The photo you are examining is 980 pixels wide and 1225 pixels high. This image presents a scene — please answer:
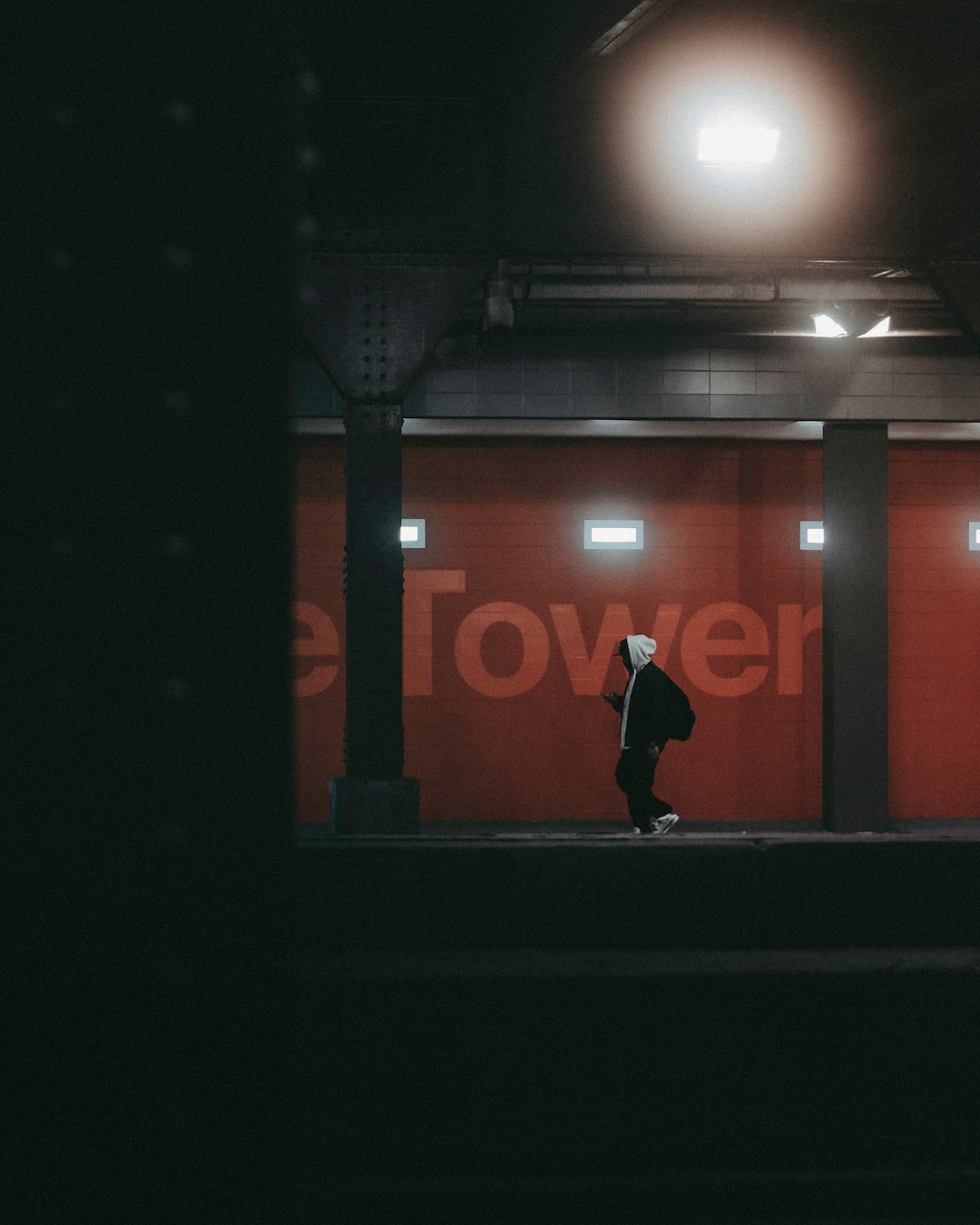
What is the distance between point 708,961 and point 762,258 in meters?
8.10

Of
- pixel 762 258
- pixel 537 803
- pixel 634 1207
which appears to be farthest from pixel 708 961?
pixel 537 803

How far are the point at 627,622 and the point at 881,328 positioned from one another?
4015 millimetres

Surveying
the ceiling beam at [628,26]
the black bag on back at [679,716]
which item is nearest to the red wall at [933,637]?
A: the black bag on back at [679,716]

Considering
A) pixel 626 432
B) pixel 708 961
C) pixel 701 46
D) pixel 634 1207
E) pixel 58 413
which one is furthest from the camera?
pixel 626 432

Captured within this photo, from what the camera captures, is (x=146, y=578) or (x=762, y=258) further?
(x=762, y=258)

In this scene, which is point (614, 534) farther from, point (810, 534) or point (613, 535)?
point (810, 534)

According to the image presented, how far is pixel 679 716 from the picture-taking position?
33.0ft

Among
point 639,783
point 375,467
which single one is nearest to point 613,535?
point 639,783

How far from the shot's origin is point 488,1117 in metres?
3.09

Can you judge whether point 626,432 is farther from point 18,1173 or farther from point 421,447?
point 18,1173

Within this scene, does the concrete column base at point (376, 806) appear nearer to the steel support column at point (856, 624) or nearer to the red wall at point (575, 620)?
the red wall at point (575, 620)

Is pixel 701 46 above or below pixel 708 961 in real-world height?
above

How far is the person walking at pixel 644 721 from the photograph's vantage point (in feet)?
32.9

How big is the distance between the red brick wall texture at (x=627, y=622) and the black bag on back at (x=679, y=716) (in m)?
2.00
